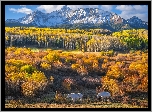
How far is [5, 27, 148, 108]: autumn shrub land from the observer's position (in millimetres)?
7023

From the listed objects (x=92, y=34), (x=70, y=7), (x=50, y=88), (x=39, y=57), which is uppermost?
(x=70, y=7)

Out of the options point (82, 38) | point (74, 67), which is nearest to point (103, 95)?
point (74, 67)

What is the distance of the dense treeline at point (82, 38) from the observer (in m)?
7.20

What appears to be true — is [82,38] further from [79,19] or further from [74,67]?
[74,67]

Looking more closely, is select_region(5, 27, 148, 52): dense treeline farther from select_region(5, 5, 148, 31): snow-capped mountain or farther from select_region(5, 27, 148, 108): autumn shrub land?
select_region(5, 5, 148, 31): snow-capped mountain

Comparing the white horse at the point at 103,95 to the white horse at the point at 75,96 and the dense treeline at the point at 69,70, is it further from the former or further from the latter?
the white horse at the point at 75,96

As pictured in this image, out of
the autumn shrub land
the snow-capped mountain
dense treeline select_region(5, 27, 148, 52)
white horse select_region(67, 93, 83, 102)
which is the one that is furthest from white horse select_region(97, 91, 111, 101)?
the snow-capped mountain

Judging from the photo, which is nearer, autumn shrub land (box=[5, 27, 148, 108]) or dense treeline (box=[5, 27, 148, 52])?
autumn shrub land (box=[5, 27, 148, 108])

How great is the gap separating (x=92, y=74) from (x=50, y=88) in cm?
89

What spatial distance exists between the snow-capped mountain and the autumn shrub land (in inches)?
4.9
